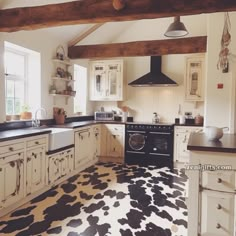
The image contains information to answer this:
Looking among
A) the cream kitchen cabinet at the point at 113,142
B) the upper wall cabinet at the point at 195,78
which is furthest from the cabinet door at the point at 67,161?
the upper wall cabinet at the point at 195,78

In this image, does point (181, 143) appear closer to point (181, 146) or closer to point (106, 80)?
point (181, 146)

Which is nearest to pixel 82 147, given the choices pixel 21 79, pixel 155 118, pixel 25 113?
pixel 25 113

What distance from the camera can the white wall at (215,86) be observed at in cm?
337

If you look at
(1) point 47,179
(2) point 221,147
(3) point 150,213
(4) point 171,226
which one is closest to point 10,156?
(1) point 47,179

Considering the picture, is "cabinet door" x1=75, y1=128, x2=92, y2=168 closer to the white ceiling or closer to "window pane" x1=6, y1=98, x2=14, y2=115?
"window pane" x1=6, y1=98, x2=14, y2=115

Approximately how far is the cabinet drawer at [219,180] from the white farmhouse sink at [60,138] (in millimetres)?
2145

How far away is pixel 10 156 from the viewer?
101 inches

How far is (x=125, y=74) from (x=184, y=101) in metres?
1.55

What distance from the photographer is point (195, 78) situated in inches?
192

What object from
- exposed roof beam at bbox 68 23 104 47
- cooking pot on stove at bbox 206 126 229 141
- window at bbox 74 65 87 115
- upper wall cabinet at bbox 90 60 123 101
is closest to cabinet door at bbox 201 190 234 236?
cooking pot on stove at bbox 206 126 229 141

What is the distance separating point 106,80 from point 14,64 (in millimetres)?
2253

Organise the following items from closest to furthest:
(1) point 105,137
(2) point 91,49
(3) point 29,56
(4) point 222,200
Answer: (4) point 222,200
(3) point 29,56
(2) point 91,49
(1) point 105,137

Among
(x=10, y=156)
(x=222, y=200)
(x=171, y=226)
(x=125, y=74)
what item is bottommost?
(x=171, y=226)

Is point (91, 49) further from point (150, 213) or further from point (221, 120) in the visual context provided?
point (150, 213)
